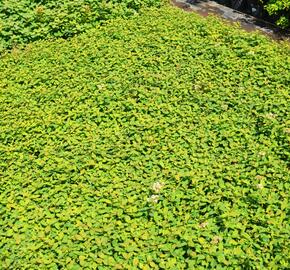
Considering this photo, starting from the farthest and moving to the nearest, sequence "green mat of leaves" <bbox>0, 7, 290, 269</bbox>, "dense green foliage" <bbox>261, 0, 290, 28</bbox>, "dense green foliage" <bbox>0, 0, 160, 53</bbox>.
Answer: "dense green foliage" <bbox>261, 0, 290, 28</bbox>, "dense green foliage" <bbox>0, 0, 160, 53</bbox>, "green mat of leaves" <bbox>0, 7, 290, 269</bbox>

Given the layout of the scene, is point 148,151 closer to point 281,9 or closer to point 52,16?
point 52,16

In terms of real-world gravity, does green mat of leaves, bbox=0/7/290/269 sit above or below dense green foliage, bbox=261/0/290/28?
below

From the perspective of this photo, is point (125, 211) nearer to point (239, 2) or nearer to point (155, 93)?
point (155, 93)

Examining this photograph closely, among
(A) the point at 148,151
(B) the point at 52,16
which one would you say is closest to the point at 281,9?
(B) the point at 52,16

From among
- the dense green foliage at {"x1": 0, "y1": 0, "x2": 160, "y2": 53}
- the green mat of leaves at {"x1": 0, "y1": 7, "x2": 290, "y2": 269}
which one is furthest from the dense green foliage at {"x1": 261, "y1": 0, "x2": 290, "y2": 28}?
the dense green foliage at {"x1": 0, "y1": 0, "x2": 160, "y2": 53}

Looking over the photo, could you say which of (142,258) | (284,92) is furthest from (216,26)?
(142,258)

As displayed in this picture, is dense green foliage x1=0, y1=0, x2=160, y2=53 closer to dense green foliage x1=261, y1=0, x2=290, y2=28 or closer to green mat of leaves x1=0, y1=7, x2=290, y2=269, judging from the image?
green mat of leaves x1=0, y1=7, x2=290, y2=269
